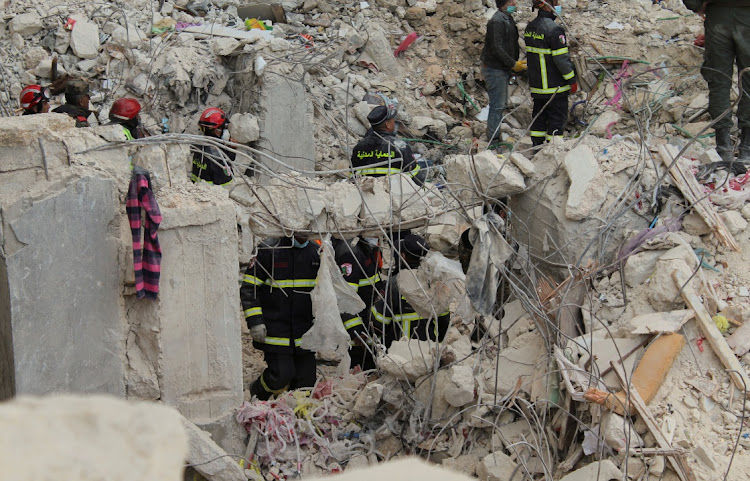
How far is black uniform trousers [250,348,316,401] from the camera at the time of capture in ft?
21.2

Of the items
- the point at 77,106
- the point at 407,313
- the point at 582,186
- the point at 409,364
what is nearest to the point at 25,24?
the point at 77,106

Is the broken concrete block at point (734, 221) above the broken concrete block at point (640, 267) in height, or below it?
above

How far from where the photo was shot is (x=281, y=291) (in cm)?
630

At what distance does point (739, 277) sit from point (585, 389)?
5.19 feet

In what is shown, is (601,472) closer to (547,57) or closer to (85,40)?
(547,57)

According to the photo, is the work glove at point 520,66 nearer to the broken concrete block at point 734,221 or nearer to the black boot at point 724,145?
the black boot at point 724,145

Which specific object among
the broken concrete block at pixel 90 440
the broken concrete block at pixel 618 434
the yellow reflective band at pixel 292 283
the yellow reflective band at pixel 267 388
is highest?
the broken concrete block at pixel 90 440

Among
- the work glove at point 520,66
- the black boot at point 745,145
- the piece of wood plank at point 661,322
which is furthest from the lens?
the work glove at point 520,66

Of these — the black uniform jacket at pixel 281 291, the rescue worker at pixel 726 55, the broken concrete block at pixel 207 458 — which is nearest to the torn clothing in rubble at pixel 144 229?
the broken concrete block at pixel 207 458

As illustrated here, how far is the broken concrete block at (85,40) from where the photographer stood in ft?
29.8

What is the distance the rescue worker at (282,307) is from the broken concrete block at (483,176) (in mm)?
1192

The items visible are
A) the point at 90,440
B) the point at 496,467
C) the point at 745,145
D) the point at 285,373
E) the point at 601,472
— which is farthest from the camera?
the point at 745,145

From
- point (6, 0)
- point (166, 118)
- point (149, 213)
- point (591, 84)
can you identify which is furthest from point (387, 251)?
point (6, 0)

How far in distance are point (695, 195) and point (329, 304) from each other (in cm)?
284
